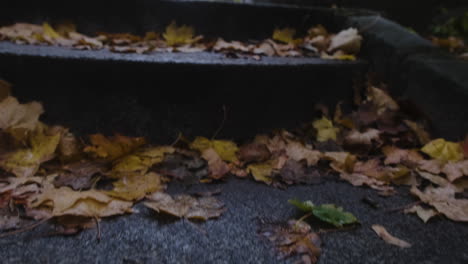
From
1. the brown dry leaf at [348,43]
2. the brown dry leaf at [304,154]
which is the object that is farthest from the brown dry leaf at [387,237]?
the brown dry leaf at [348,43]

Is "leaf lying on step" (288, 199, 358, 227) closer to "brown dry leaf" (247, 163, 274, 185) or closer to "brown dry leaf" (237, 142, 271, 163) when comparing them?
"brown dry leaf" (247, 163, 274, 185)

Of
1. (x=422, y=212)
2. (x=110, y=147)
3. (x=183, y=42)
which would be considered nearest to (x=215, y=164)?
(x=110, y=147)

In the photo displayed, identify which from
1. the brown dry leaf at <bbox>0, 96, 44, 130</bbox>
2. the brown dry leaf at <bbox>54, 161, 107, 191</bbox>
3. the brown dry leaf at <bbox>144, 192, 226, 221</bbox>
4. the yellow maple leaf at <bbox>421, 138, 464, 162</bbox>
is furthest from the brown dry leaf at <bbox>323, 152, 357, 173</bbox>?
the brown dry leaf at <bbox>0, 96, 44, 130</bbox>

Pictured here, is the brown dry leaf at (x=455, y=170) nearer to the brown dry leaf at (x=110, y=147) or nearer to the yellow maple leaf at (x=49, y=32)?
the brown dry leaf at (x=110, y=147)

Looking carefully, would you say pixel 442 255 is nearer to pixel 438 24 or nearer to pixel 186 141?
pixel 186 141

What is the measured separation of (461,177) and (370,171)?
33 centimetres

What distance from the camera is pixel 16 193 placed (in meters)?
1.03

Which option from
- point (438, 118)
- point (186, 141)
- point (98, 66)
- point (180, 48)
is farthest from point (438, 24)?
point (98, 66)

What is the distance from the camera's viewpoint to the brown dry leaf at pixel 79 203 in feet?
3.08

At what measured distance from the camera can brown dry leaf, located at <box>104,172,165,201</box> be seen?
1.07m

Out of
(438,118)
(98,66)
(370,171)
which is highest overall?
(98,66)

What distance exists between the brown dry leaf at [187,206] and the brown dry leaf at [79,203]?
88mm

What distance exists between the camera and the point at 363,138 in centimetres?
151

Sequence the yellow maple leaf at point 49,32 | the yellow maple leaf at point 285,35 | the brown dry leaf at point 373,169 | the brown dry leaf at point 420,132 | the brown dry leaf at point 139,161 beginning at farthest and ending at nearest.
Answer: the yellow maple leaf at point 285,35
the yellow maple leaf at point 49,32
the brown dry leaf at point 420,132
the brown dry leaf at point 373,169
the brown dry leaf at point 139,161
